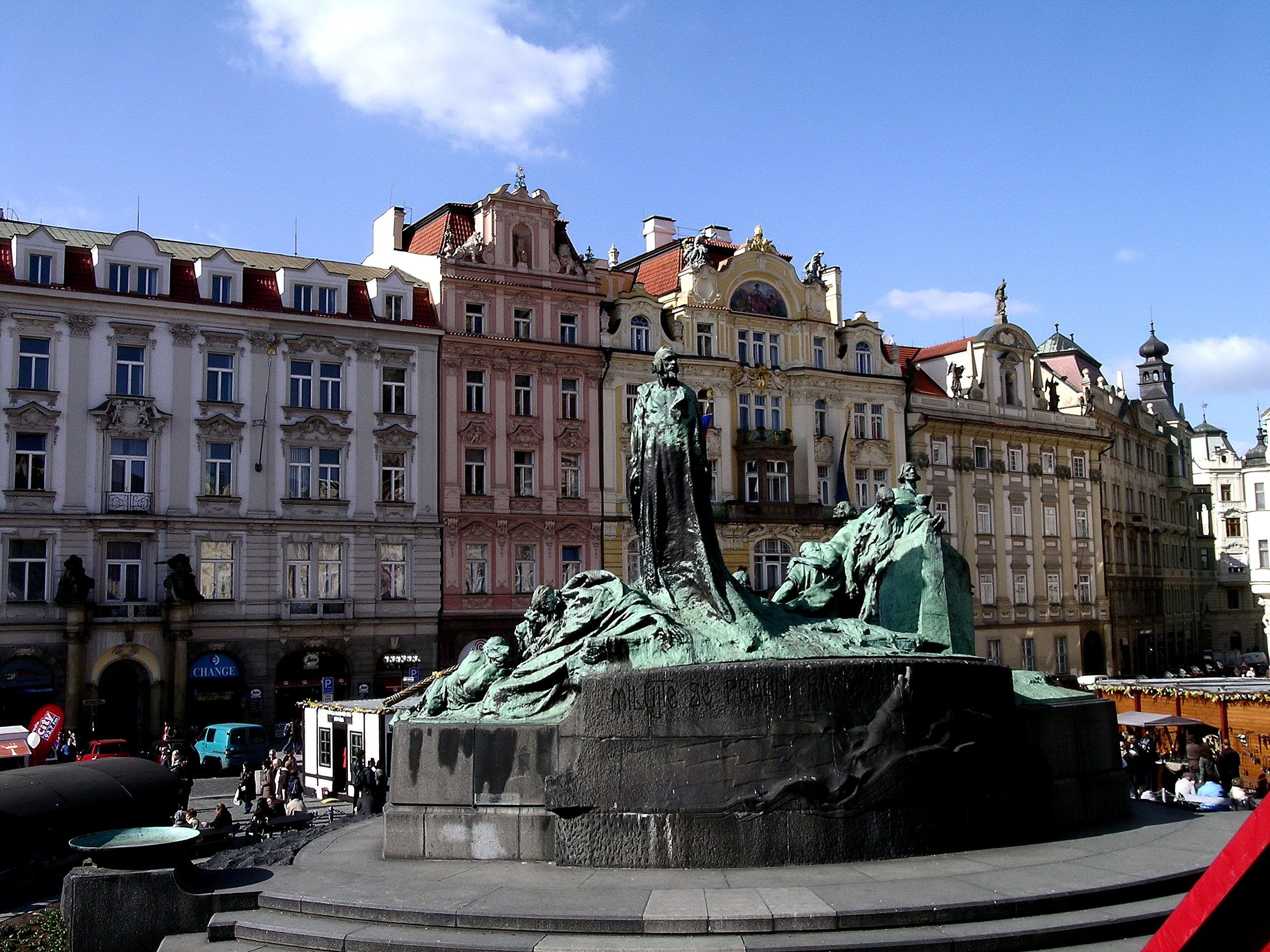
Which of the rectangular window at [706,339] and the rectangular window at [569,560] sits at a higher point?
the rectangular window at [706,339]

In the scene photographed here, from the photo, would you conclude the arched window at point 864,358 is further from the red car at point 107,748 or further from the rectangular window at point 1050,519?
the red car at point 107,748

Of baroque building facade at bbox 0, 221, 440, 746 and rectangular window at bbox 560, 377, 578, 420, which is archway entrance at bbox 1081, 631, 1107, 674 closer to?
rectangular window at bbox 560, 377, 578, 420

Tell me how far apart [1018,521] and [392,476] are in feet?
88.3

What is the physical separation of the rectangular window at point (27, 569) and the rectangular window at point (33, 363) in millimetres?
3940

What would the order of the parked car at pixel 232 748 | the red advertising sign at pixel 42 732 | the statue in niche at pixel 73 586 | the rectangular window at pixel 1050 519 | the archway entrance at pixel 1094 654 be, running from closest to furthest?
the red advertising sign at pixel 42 732 → the parked car at pixel 232 748 → the statue in niche at pixel 73 586 → the rectangular window at pixel 1050 519 → the archway entrance at pixel 1094 654

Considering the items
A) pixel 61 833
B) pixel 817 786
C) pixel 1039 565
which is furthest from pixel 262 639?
pixel 1039 565

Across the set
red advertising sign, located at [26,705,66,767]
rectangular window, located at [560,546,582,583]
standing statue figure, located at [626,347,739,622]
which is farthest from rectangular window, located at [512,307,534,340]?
standing statue figure, located at [626,347,739,622]

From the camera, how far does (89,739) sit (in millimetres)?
31203

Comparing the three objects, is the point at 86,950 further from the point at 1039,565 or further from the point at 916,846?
the point at 1039,565

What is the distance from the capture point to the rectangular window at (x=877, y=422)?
4694 centimetres

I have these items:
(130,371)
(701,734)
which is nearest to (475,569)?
(130,371)

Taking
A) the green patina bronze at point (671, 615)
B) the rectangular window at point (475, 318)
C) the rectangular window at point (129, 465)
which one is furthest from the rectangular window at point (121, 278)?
the green patina bronze at point (671, 615)

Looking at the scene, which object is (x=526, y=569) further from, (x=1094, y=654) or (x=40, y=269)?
(x=1094, y=654)

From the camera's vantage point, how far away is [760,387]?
44.2m
